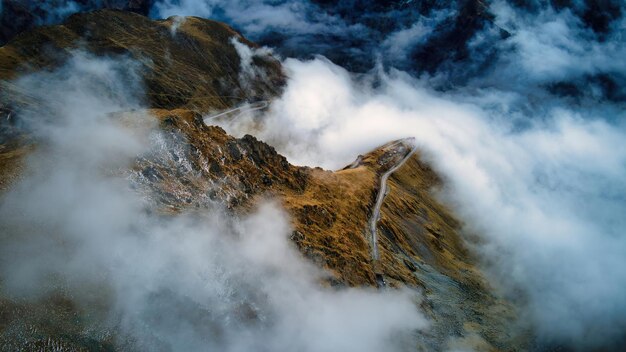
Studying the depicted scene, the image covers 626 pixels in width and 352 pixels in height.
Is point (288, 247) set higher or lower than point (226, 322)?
lower

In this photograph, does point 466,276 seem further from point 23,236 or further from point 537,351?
point 23,236

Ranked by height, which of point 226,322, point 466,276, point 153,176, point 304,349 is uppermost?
point 153,176

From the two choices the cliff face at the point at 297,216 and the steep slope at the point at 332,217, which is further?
the steep slope at the point at 332,217

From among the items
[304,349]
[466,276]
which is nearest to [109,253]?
[304,349]

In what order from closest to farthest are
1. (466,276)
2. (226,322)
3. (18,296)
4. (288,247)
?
(18,296) < (226,322) < (288,247) < (466,276)

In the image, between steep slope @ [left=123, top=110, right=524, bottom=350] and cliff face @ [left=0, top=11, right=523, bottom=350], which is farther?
steep slope @ [left=123, top=110, right=524, bottom=350]

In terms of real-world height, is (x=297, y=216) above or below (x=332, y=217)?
above

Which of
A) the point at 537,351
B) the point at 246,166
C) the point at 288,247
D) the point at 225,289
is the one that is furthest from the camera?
the point at 537,351

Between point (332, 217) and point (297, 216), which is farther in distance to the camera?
point (332, 217)

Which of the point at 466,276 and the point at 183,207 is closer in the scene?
the point at 183,207
